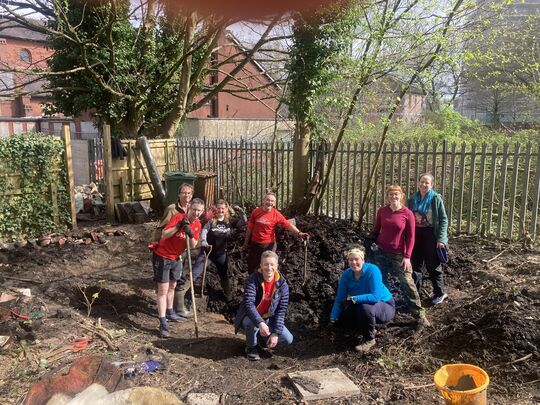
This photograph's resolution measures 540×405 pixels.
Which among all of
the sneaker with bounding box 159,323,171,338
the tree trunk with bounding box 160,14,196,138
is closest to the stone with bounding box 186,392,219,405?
the sneaker with bounding box 159,323,171,338

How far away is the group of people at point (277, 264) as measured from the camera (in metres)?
4.47

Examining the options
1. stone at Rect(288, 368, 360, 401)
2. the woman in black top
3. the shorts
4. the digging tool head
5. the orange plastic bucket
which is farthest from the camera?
the woman in black top

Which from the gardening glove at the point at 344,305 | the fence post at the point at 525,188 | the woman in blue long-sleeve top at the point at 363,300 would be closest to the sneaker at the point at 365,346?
the woman in blue long-sleeve top at the point at 363,300

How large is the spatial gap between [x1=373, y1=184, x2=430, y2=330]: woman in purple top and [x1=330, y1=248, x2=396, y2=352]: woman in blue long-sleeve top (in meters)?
0.36

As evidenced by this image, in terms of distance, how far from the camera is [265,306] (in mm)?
4578

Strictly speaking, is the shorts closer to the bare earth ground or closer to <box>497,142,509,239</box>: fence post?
the bare earth ground

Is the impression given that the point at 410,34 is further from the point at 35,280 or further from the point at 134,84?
the point at 134,84

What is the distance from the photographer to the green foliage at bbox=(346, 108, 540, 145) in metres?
12.1

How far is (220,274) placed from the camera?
6.29 m

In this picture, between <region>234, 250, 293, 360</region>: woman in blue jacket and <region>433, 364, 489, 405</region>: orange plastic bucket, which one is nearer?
<region>433, 364, 489, 405</region>: orange plastic bucket

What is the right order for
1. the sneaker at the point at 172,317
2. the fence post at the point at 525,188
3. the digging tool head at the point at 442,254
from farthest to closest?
1. the fence post at the point at 525,188
2. the sneaker at the point at 172,317
3. the digging tool head at the point at 442,254

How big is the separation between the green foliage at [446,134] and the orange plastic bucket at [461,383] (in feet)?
28.6

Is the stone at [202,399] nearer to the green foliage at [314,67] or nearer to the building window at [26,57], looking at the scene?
the green foliage at [314,67]

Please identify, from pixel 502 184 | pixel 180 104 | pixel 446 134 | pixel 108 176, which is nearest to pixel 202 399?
pixel 502 184
